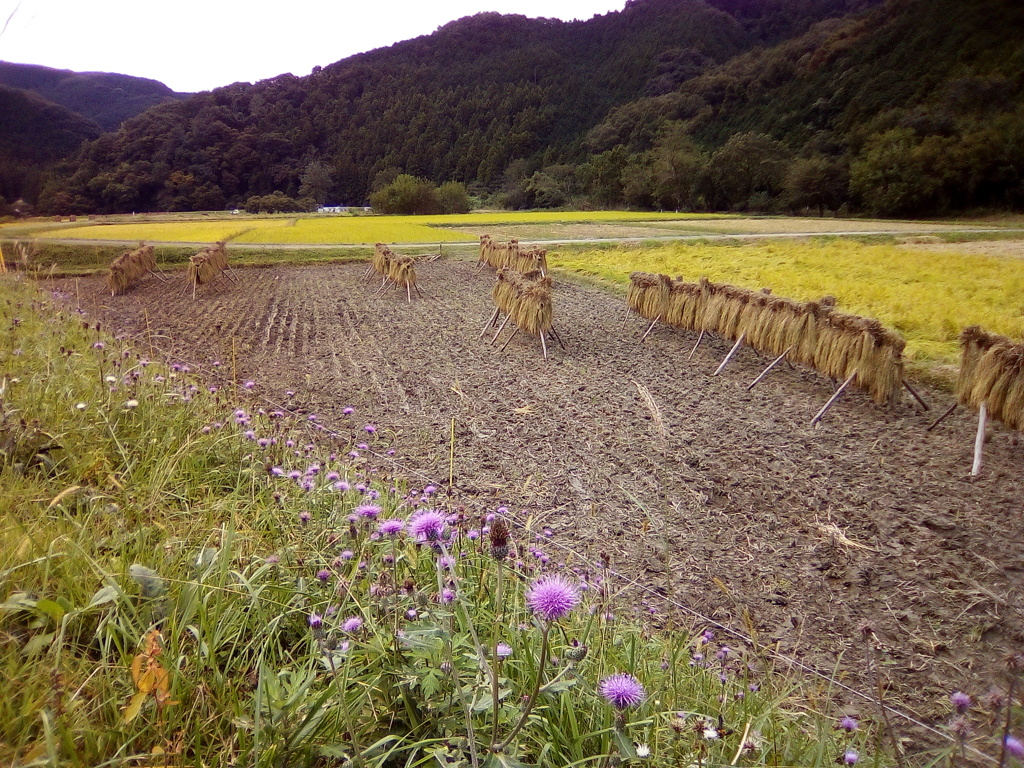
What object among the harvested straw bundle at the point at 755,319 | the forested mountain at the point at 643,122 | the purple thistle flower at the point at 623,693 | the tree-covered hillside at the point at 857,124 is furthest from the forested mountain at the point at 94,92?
the tree-covered hillside at the point at 857,124

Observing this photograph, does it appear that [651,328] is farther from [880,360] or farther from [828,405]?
[828,405]

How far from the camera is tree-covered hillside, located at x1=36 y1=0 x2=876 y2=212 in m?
46.5

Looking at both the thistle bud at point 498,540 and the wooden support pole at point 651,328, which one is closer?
the thistle bud at point 498,540

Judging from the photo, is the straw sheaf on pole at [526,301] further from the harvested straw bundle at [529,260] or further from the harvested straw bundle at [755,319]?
the harvested straw bundle at [529,260]

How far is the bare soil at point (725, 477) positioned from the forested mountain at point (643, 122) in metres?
7.05

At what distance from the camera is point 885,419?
6.78 m

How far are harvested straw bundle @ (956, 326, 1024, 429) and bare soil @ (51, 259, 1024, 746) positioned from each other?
43 centimetres

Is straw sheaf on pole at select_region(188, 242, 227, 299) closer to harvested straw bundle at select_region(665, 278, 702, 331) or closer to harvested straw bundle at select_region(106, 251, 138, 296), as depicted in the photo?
harvested straw bundle at select_region(106, 251, 138, 296)

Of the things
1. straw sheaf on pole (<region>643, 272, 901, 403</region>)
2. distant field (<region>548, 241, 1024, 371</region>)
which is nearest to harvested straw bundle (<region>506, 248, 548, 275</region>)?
distant field (<region>548, 241, 1024, 371</region>)

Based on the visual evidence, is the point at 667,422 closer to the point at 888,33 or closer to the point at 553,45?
the point at 888,33

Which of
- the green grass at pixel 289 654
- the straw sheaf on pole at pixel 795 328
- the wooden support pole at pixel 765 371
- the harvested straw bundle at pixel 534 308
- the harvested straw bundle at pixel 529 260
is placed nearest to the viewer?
the green grass at pixel 289 654

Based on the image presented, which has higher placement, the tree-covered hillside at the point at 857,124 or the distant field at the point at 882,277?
the tree-covered hillside at the point at 857,124

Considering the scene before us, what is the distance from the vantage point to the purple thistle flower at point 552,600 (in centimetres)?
111

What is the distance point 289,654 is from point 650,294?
1045cm
